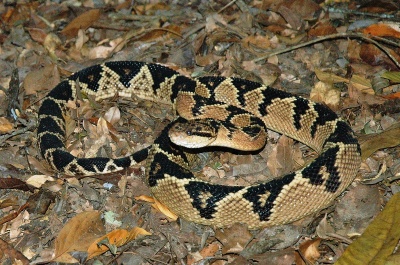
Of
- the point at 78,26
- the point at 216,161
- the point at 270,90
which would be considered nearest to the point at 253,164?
the point at 216,161

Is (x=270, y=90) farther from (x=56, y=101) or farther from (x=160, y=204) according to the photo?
(x=56, y=101)

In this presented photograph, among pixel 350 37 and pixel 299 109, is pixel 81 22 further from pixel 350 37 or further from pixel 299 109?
pixel 350 37

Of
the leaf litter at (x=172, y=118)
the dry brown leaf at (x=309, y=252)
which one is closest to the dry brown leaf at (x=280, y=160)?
the leaf litter at (x=172, y=118)

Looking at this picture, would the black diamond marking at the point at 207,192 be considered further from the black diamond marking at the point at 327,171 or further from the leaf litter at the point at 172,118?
the black diamond marking at the point at 327,171

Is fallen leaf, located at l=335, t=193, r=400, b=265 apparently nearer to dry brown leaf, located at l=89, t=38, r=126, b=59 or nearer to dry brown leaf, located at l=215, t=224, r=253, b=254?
dry brown leaf, located at l=215, t=224, r=253, b=254

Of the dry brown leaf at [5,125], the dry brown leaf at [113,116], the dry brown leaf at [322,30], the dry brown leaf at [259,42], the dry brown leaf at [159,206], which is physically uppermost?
the dry brown leaf at [322,30]
